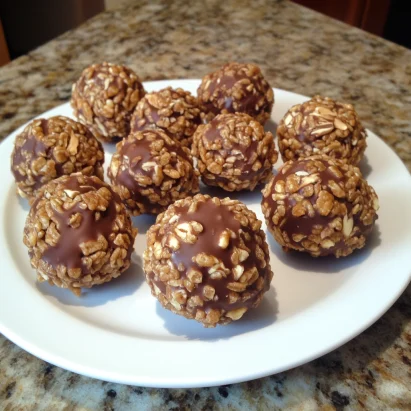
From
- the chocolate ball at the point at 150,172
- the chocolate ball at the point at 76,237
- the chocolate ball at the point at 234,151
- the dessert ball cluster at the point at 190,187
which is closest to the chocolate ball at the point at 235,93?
the dessert ball cluster at the point at 190,187

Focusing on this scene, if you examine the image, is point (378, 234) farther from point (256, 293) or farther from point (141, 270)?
point (141, 270)

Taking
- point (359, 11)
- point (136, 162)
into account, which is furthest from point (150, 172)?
point (359, 11)

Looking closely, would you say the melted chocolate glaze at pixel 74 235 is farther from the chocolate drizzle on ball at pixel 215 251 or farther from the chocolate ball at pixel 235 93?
the chocolate ball at pixel 235 93

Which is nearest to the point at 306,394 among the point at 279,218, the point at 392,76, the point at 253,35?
the point at 279,218

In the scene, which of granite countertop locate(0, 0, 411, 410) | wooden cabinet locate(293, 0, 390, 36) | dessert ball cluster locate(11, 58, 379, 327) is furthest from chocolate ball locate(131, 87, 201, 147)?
wooden cabinet locate(293, 0, 390, 36)

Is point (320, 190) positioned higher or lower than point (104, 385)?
higher
